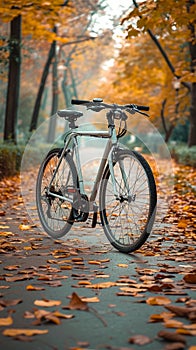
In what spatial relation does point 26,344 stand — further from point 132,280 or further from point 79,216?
point 79,216

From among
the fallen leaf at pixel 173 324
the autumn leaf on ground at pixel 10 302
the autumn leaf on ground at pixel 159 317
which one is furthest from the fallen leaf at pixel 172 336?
the autumn leaf on ground at pixel 10 302

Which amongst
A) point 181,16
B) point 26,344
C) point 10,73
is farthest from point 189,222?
point 10,73

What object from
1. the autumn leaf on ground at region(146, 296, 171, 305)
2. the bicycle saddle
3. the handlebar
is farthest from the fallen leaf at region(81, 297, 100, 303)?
the bicycle saddle

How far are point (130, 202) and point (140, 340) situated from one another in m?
2.74

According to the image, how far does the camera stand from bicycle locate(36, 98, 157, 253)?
599 centimetres

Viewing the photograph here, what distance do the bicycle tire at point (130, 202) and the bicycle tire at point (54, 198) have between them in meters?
0.49

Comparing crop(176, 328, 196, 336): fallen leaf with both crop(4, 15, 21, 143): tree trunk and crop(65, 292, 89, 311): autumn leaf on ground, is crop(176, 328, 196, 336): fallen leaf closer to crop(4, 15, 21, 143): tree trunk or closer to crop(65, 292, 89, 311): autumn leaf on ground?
crop(65, 292, 89, 311): autumn leaf on ground

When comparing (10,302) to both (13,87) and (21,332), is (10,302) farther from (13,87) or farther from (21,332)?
(13,87)

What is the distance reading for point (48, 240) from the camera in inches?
272

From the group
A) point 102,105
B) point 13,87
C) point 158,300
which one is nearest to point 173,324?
point 158,300

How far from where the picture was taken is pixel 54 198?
7.15 m

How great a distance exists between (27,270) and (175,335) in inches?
80.6

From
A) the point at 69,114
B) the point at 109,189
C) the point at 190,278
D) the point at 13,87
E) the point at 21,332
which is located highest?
the point at 13,87

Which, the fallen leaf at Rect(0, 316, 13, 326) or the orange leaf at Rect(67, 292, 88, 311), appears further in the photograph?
the orange leaf at Rect(67, 292, 88, 311)
